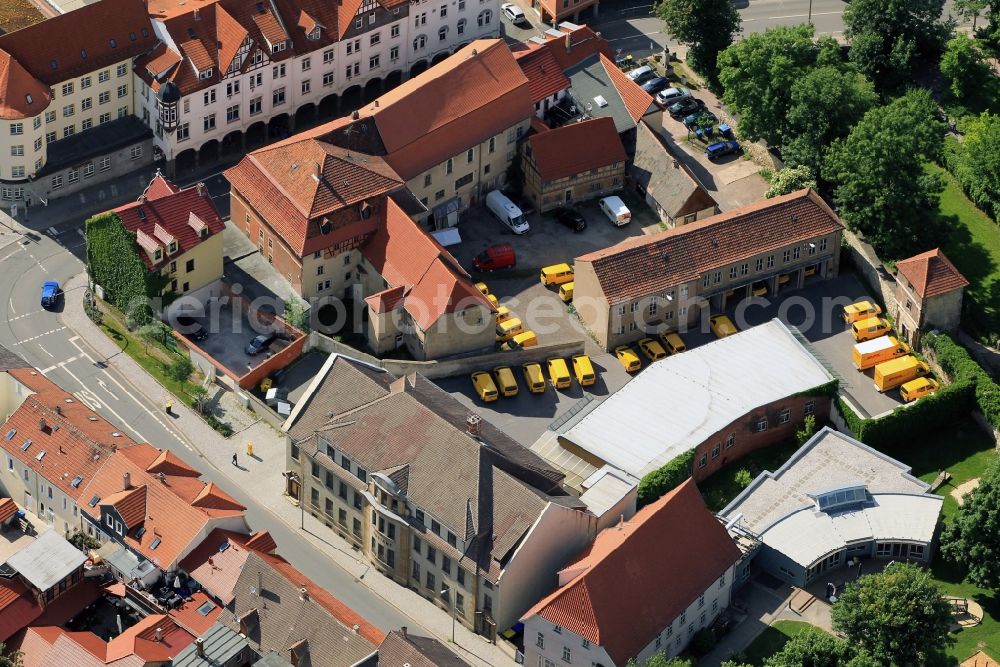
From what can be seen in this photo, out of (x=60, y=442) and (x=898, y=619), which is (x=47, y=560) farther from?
(x=898, y=619)

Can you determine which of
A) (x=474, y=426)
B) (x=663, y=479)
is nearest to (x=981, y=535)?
(x=663, y=479)

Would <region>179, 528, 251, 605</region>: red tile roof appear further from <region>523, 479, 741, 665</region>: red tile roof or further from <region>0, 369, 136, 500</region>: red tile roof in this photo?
<region>523, 479, 741, 665</region>: red tile roof

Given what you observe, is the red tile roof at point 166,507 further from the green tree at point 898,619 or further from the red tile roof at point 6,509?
the green tree at point 898,619

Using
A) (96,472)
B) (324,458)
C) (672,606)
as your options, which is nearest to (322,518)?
(324,458)

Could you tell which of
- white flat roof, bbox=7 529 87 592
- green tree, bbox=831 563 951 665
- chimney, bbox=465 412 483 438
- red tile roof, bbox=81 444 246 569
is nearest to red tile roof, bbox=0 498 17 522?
white flat roof, bbox=7 529 87 592

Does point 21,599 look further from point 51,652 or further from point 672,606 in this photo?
point 672,606
